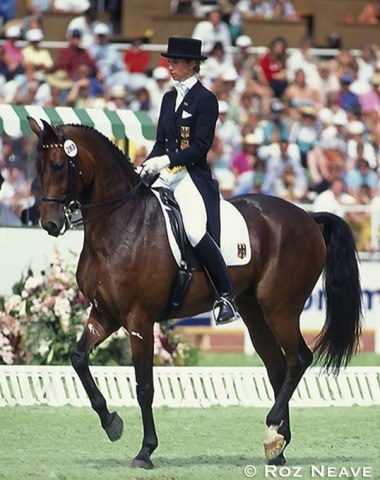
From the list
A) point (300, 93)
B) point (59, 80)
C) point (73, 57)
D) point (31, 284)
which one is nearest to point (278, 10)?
point (300, 93)

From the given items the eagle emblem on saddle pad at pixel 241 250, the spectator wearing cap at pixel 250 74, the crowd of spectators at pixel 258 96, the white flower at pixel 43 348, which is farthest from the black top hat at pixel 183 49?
the spectator wearing cap at pixel 250 74

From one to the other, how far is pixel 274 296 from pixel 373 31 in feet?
51.4

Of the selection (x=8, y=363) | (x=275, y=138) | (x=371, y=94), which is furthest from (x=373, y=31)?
(x=8, y=363)

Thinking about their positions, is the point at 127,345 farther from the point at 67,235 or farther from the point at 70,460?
the point at 70,460

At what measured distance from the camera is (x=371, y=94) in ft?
74.7

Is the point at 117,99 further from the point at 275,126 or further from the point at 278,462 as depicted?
the point at 278,462

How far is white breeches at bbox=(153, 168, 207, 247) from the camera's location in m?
9.52

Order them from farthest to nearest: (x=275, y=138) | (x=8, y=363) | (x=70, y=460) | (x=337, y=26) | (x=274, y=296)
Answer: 1. (x=337, y=26)
2. (x=275, y=138)
3. (x=8, y=363)
4. (x=274, y=296)
5. (x=70, y=460)

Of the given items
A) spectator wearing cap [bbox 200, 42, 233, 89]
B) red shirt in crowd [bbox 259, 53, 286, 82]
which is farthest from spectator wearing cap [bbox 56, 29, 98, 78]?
red shirt in crowd [bbox 259, 53, 286, 82]

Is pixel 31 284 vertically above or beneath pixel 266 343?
beneath

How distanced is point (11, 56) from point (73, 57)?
37.0 inches

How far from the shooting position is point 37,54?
2136 cm

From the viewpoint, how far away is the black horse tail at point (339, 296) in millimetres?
10367

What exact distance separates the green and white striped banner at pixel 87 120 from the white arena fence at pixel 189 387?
311cm
